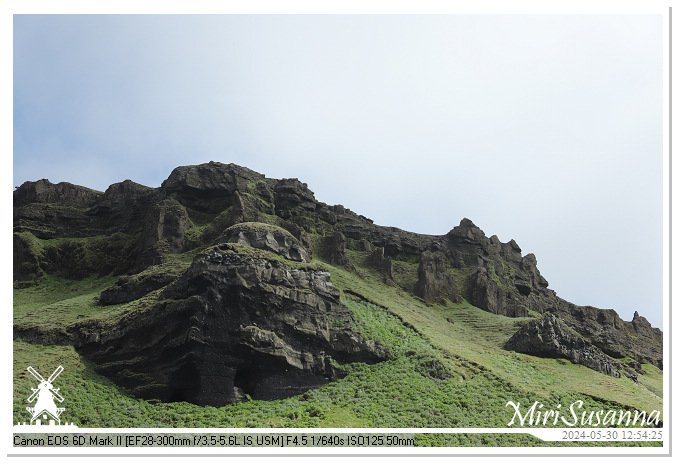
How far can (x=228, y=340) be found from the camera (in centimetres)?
3647

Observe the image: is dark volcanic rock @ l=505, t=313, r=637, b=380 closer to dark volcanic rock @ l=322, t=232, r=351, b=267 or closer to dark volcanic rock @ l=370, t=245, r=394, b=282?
dark volcanic rock @ l=370, t=245, r=394, b=282

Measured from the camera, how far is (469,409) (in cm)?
3569

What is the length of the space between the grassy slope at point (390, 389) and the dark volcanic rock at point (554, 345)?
1.65m

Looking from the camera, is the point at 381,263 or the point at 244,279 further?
the point at 381,263

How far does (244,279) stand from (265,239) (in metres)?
14.1

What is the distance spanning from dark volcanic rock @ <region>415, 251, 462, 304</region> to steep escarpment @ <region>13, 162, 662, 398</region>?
0.79 ft

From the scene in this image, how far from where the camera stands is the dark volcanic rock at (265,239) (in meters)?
52.7

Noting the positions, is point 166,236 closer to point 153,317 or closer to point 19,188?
point 153,317

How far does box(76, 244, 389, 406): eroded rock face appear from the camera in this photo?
35594mm

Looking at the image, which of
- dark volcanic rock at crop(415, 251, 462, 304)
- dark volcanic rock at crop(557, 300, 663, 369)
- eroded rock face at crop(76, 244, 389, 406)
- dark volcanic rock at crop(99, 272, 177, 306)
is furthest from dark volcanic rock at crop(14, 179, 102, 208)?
dark volcanic rock at crop(557, 300, 663, 369)

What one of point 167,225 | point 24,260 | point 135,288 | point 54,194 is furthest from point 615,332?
point 54,194

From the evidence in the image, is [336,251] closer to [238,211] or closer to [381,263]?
[381,263]
